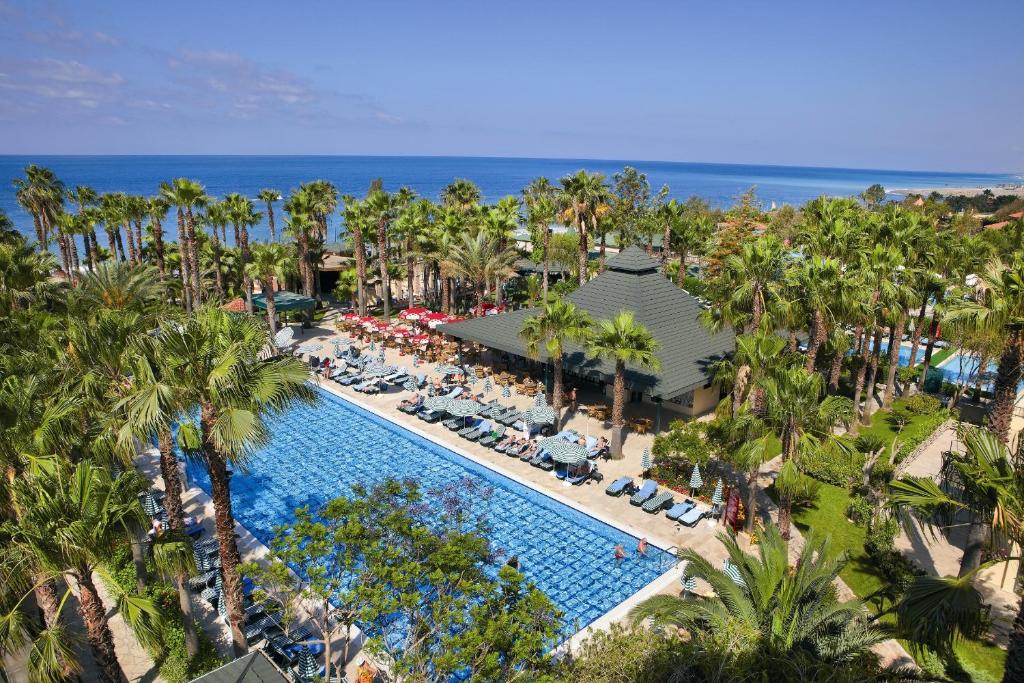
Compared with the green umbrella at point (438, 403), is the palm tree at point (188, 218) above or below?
above

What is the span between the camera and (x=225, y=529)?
11945 mm

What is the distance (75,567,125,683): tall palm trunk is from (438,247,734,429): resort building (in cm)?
1813

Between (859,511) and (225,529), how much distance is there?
57.8 ft

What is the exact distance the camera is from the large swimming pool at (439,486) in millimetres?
16750

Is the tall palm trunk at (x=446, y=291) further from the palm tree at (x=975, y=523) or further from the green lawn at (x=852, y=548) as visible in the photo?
the palm tree at (x=975, y=523)

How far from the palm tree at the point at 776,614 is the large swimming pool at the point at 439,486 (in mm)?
4747

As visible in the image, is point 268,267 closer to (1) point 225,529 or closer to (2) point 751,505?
(1) point 225,529

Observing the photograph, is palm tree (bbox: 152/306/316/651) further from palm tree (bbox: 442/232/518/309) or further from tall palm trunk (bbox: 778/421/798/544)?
palm tree (bbox: 442/232/518/309)

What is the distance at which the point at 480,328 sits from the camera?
1224 inches

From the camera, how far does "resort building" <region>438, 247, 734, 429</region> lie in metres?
24.8

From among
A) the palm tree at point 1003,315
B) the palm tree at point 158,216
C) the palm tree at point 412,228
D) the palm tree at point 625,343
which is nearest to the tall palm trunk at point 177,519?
the palm tree at point 625,343

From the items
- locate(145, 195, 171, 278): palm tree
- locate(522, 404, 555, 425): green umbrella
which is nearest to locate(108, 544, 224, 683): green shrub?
locate(522, 404, 555, 425): green umbrella

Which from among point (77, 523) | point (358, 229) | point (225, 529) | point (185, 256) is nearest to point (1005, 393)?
point (225, 529)

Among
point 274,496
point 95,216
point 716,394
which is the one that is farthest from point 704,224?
point 95,216
